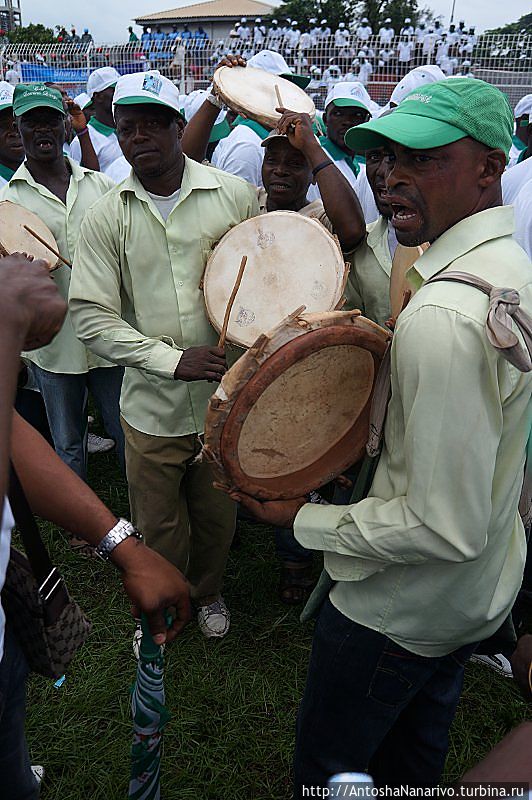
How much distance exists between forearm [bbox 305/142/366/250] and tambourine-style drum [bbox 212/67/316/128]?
0.32 m

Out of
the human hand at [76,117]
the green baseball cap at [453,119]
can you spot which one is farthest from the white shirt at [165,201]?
the human hand at [76,117]

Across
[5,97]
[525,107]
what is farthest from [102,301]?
[525,107]

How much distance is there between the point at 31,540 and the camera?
5.01 feet

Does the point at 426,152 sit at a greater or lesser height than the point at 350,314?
greater

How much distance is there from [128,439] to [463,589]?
1775 mm

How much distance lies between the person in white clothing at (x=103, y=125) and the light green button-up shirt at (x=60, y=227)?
2.60 metres

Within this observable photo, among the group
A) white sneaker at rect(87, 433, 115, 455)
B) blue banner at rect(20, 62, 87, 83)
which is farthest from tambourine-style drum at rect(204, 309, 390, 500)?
blue banner at rect(20, 62, 87, 83)

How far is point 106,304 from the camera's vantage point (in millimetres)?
2668

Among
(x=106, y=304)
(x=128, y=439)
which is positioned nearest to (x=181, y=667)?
(x=128, y=439)

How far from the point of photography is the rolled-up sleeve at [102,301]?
103 inches

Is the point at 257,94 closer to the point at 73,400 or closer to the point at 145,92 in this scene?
the point at 145,92

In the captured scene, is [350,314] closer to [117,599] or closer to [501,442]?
[501,442]

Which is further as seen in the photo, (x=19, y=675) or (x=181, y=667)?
(x=181, y=667)

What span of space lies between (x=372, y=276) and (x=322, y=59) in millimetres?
20138
